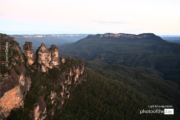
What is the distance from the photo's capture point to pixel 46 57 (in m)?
44.7

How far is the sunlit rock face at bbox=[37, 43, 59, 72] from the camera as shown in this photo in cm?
4309

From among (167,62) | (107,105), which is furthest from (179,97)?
(167,62)

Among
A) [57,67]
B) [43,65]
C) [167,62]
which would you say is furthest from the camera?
[167,62]

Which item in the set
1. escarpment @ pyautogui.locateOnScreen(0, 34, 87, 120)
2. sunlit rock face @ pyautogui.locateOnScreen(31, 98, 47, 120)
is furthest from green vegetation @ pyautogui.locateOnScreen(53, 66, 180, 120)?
sunlit rock face @ pyautogui.locateOnScreen(31, 98, 47, 120)

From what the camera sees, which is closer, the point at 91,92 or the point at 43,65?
the point at 43,65

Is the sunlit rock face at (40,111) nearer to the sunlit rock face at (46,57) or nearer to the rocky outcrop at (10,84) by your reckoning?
the rocky outcrop at (10,84)

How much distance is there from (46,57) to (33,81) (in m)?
12.6

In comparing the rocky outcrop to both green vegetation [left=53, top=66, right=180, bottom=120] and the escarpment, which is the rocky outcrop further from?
green vegetation [left=53, top=66, right=180, bottom=120]

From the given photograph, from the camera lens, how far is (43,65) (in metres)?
43.1

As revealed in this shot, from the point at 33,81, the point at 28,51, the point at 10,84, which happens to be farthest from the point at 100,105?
the point at 28,51

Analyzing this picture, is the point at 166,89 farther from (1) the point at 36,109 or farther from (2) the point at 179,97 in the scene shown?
(1) the point at 36,109

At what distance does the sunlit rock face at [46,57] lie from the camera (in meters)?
43.1

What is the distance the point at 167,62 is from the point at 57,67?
Answer: 23254 cm

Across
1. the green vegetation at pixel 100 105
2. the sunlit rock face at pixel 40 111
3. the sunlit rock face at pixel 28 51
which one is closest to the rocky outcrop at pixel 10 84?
the sunlit rock face at pixel 40 111
